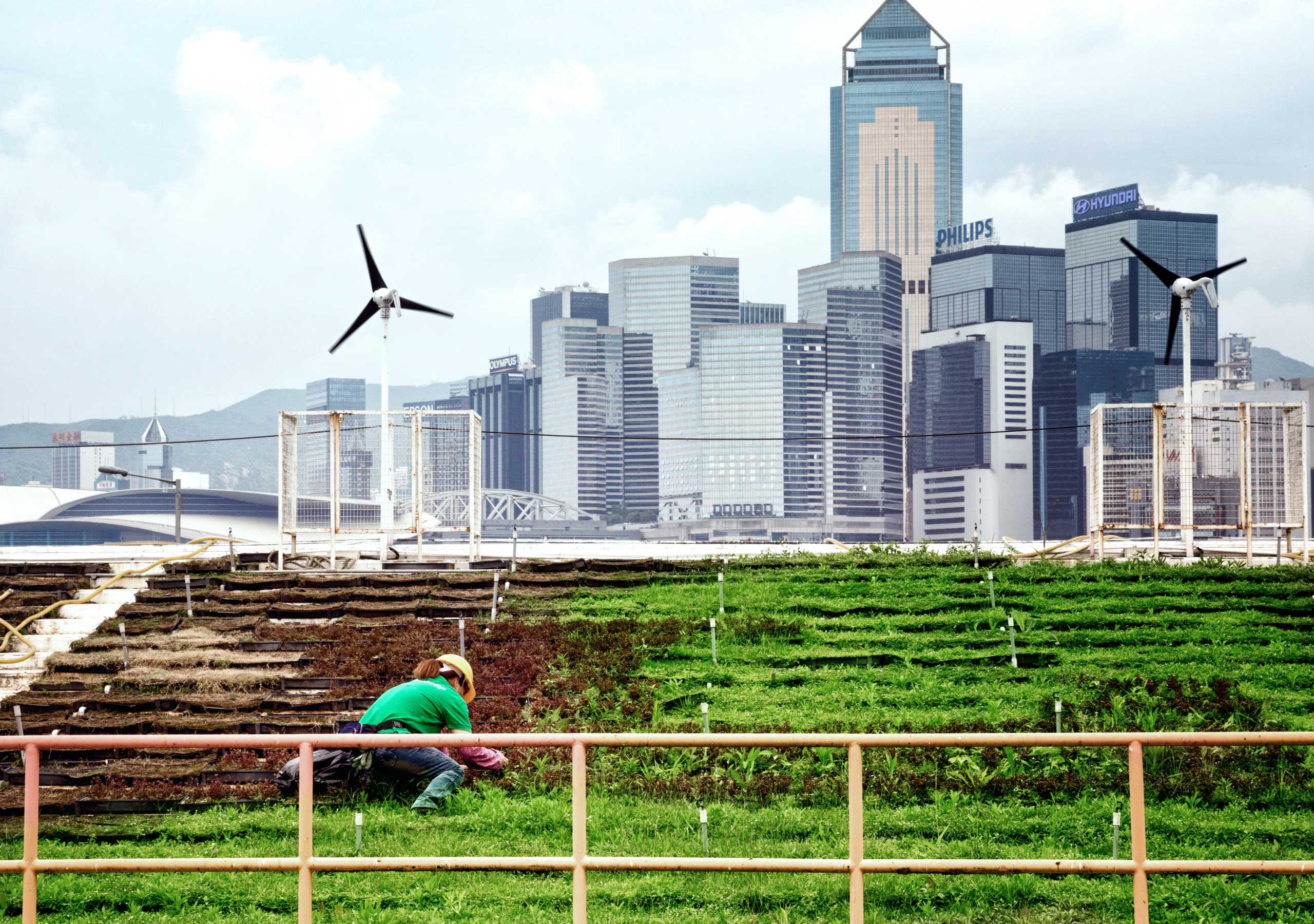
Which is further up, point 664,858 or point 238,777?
point 664,858

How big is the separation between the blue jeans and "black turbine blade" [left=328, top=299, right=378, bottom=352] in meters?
21.1

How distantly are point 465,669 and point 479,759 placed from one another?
2.88ft

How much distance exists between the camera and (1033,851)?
10.2m

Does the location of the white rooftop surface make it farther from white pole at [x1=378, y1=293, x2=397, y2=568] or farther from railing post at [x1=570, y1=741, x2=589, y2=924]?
railing post at [x1=570, y1=741, x2=589, y2=924]

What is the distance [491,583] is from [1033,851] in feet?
45.8

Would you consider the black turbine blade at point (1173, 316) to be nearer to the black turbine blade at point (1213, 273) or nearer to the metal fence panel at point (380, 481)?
the black turbine blade at point (1213, 273)

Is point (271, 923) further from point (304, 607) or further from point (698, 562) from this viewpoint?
point (698, 562)

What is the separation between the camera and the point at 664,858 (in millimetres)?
7758

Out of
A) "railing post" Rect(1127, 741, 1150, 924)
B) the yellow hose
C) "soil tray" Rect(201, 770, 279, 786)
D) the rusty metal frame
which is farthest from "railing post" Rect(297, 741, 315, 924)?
the yellow hose

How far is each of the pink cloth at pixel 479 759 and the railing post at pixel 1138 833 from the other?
6.71 meters

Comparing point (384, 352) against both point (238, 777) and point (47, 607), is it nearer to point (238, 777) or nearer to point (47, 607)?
point (47, 607)

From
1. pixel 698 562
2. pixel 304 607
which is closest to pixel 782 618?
pixel 698 562

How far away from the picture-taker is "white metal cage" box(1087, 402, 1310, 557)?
2548 centimetres

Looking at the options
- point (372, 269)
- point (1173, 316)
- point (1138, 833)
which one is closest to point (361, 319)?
point (372, 269)
